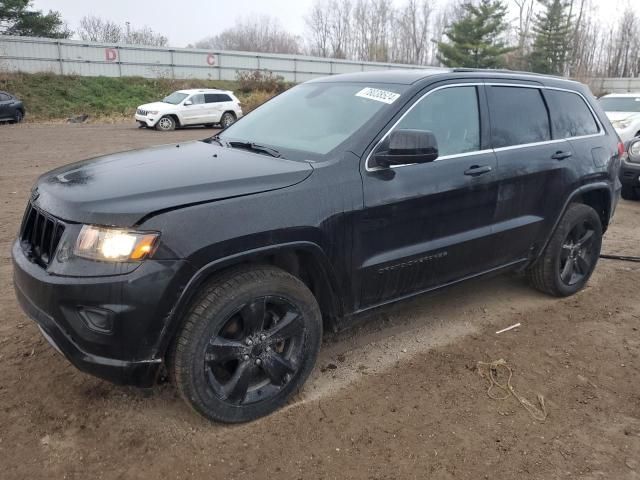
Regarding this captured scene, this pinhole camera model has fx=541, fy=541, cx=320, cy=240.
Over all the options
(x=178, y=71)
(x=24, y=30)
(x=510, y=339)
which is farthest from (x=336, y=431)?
(x=24, y=30)

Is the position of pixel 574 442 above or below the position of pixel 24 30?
below

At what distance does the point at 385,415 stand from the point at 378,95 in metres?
1.94

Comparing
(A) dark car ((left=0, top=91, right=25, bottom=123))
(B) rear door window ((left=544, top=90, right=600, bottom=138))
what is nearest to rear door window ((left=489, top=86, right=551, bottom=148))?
(B) rear door window ((left=544, top=90, right=600, bottom=138))

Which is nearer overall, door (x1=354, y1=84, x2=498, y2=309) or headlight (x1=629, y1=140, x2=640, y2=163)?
door (x1=354, y1=84, x2=498, y2=309)

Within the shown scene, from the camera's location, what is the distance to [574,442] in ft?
9.10

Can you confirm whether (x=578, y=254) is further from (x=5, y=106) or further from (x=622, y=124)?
(x=5, y=106)

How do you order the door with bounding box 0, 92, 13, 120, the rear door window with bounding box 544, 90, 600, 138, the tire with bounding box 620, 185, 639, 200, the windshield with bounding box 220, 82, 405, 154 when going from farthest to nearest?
1. the door with bounding box 0, 92, 13, 120
2. the tire with bounding box 620, 185, 639, 200
3. the rear door window with bounding box 544, 90, 600, 138
4. the windshield with bounding box 220, 82, 405, 154

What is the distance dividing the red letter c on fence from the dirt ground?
1290 inches

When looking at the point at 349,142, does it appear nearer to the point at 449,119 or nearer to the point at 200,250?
the point at 449,119

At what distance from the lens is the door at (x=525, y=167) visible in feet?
12.5

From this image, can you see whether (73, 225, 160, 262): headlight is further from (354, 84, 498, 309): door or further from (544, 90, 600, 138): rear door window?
(544, 90, 600, 138): rear door window

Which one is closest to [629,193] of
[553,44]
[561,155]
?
[561,155]

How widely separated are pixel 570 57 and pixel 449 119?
60.6 metres

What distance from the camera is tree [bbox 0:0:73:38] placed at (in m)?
35.5
